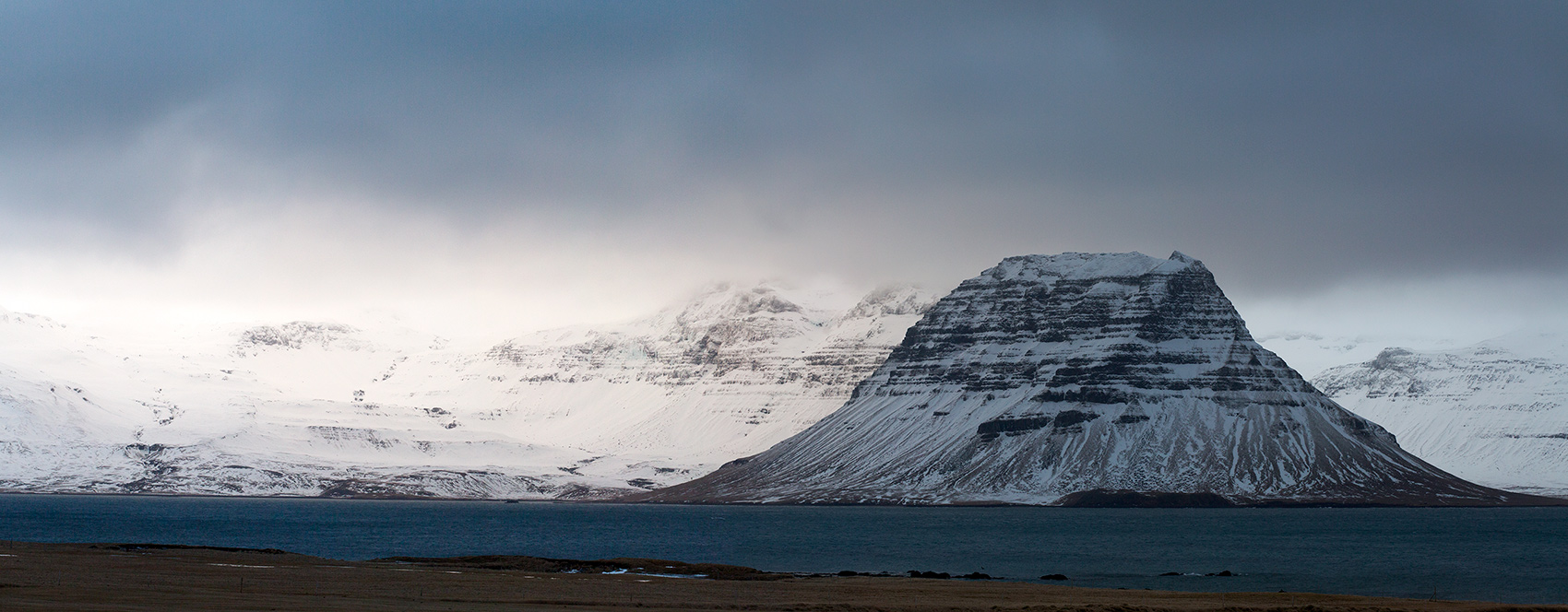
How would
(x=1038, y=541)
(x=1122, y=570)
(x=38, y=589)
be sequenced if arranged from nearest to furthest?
(x=38, y=589) → (x=1122, y=570) → (x=1038, y=541)

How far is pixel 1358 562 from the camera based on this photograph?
144 metres

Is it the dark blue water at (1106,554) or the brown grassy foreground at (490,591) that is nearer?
the brown grassy foreground at (490,591)

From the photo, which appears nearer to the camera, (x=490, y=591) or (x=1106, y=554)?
(x=490, y=591)

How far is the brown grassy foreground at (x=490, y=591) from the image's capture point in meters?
76.2

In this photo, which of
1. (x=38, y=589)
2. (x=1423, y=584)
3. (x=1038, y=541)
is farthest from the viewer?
(x=1038, y=541)

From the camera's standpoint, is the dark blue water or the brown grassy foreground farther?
the dark blue water

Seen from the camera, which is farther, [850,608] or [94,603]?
[850,608]

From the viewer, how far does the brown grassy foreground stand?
7619 centimetres

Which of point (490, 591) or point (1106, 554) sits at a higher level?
point (1106, 554)

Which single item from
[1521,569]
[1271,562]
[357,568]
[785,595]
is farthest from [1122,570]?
[357,568]

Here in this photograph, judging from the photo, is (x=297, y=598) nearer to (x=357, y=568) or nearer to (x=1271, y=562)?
(x=357, y=568)

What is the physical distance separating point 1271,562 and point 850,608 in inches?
3059

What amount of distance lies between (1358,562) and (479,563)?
267 ft

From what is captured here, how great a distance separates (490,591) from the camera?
87.4 m
